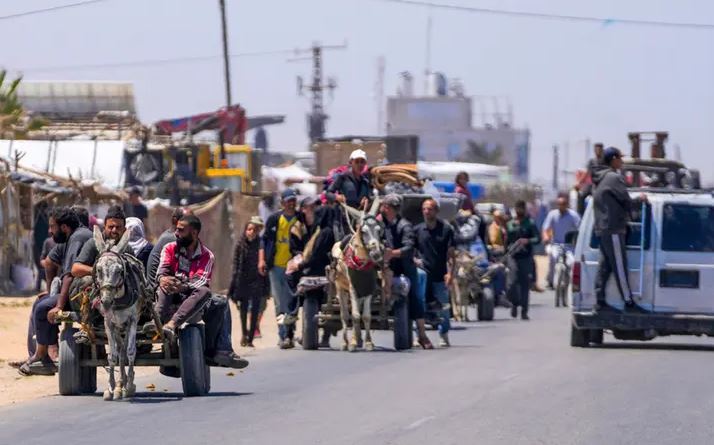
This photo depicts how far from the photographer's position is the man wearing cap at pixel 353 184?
21.1 m

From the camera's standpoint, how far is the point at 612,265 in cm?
2022

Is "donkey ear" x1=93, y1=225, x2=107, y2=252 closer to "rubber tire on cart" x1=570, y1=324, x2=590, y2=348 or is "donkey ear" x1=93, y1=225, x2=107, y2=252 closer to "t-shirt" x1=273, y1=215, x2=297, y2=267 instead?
"t-shirt" x1=273, y1=215, x2=297, y2=267

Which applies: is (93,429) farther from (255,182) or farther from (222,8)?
(222,8)

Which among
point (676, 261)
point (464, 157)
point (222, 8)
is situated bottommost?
point (464, 157)

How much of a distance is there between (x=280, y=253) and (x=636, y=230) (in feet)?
14.6

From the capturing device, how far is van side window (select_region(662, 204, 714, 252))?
66.6 feet

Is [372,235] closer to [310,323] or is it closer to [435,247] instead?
[310,323]

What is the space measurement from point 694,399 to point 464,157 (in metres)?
138

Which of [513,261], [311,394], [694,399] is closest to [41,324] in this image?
[311,394]

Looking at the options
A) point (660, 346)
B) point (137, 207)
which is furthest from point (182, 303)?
point (137, 207)

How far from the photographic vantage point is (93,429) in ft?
39.6

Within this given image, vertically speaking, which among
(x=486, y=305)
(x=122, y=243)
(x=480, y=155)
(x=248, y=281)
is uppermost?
(x=122, y=243)

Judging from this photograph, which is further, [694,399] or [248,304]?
[248,304]

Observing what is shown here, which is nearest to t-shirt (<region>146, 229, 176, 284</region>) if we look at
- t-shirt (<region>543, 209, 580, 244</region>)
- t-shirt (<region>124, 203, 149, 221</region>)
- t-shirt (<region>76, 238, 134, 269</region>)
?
t-shirt (<region>76, 238, 134, 269</region>)
